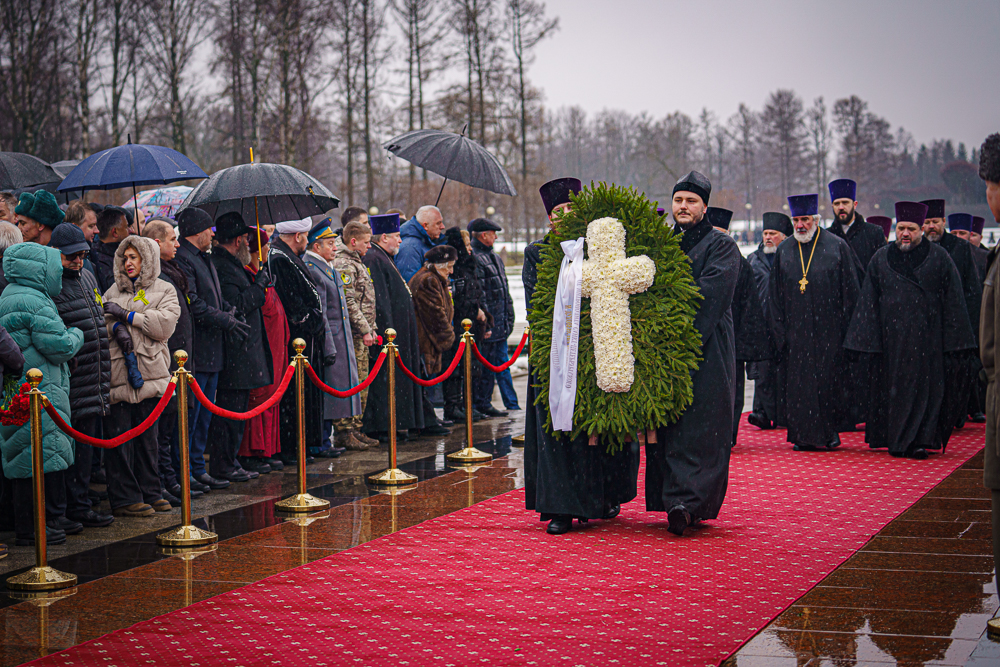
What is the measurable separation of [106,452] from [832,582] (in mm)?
4740

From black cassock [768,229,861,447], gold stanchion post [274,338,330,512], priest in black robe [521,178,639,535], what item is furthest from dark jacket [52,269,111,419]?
black cassock [768,229,861,447]

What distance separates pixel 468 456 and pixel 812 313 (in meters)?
3.49

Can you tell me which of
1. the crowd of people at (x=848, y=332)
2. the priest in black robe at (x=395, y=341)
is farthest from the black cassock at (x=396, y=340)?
the crowd of people at (x=848, y=332)

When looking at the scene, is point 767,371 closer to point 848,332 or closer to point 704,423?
point 848,332

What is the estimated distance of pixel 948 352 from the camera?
9.75m

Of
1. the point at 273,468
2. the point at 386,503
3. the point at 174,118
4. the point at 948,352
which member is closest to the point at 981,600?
the point at 386,503

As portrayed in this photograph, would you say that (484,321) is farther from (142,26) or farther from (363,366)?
(142,26)

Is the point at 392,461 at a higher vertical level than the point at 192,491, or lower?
higher

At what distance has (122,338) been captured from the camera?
7273 millimetres

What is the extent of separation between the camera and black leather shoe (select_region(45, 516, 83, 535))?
688 centimetres

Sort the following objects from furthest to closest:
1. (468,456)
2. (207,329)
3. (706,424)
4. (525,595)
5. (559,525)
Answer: (468,456)
(207,329)
(559,525)
(706,424)
(525,595)

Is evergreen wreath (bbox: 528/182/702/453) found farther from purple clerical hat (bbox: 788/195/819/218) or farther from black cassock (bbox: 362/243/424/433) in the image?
purple clerical hat (bbox: 788/195/819/218)

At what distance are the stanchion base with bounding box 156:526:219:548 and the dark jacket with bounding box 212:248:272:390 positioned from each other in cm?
209

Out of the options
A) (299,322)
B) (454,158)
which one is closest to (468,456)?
(299,322)
